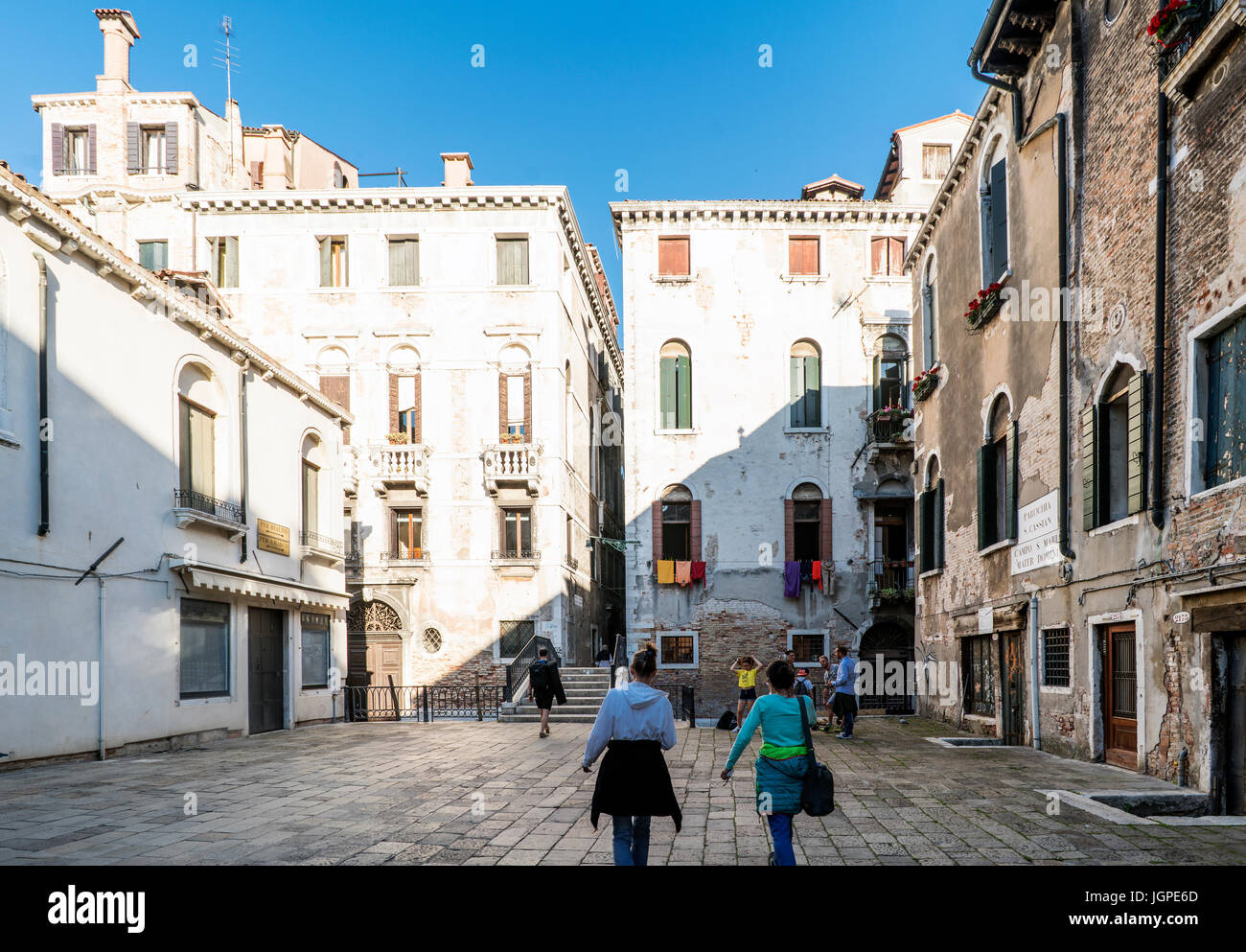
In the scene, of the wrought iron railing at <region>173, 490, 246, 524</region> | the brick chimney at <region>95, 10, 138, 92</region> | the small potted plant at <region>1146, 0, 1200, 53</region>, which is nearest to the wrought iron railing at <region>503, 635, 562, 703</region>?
the wrought iron railing at <region>173, 490, 246, 524</region>

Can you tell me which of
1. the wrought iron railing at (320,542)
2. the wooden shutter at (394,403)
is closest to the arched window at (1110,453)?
the wrought iron railing at (320,542)

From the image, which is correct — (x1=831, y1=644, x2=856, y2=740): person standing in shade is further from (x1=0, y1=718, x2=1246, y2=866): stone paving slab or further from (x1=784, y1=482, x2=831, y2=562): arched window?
(x1=784, y1=482, x2=831, y2=562): arched window

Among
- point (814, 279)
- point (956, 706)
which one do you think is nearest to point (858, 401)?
point (814, 279)

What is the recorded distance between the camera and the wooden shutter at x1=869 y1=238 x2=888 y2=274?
1109 inches

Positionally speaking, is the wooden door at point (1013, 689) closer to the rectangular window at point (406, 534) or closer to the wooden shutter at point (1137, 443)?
the wooden shutter at point (1137, 443)

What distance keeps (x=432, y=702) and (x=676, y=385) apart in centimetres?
1124

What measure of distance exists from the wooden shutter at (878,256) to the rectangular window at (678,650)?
477 inches

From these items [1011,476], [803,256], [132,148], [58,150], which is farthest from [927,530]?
[58,150]

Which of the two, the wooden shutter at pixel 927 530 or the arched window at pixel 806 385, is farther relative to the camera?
the arched window at pixel 806 385

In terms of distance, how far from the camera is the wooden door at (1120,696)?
427 inches

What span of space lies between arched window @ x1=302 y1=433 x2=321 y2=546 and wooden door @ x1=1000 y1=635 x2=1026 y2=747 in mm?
13846

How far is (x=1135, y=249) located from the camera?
10.9m
